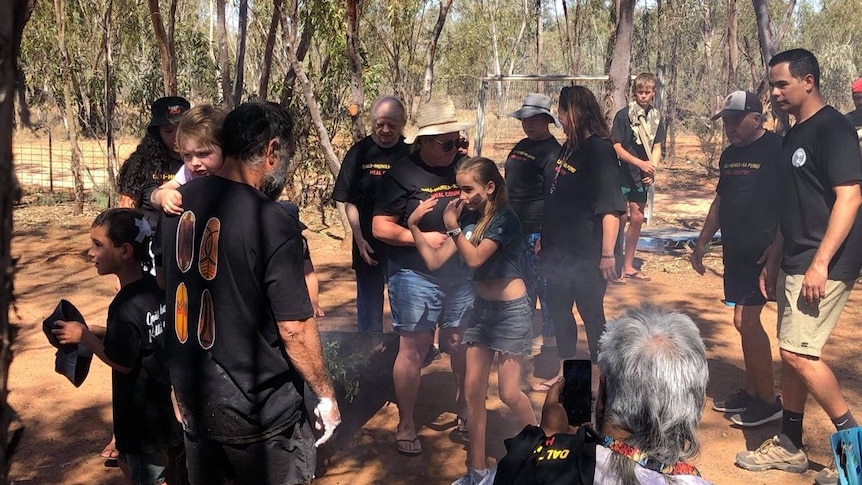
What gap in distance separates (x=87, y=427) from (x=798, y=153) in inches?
171

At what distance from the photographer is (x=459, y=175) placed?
370cm

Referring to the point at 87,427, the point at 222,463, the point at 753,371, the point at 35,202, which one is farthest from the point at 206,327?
the point at 35,202

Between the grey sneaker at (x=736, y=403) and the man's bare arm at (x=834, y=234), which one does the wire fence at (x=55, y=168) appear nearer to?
the grey sneaker at (x=736, y=403)

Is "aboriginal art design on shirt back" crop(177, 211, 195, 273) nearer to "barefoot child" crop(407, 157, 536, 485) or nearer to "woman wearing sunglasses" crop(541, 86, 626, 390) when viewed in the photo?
"barefoot child" crop(407, 157, 536, 485)

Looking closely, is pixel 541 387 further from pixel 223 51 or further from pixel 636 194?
pixel 223 51

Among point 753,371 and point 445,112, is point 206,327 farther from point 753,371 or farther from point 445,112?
point 753,371

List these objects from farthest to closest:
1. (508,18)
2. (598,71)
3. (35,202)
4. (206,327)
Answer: (598,71)
(508,18)
(35,202)
(206,327)

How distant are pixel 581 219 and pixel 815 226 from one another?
142 centimetres

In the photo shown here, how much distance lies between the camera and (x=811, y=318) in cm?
374

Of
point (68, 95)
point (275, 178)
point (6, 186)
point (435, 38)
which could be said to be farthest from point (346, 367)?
point (68, 95)

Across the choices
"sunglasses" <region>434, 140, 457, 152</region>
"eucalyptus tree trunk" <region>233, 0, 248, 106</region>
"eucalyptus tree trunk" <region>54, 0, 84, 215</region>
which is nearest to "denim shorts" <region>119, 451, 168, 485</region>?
"sunglasses" <region>434, 140, 457, 152</region>

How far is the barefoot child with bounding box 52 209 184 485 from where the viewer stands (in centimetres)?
Answer: 294

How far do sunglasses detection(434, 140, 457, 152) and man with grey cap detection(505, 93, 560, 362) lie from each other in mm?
1132

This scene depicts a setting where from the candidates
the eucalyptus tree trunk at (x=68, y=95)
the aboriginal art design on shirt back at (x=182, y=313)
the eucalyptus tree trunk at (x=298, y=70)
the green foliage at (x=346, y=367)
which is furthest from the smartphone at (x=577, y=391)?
the eucalyptus tree trunk at (x=68, y=95)
